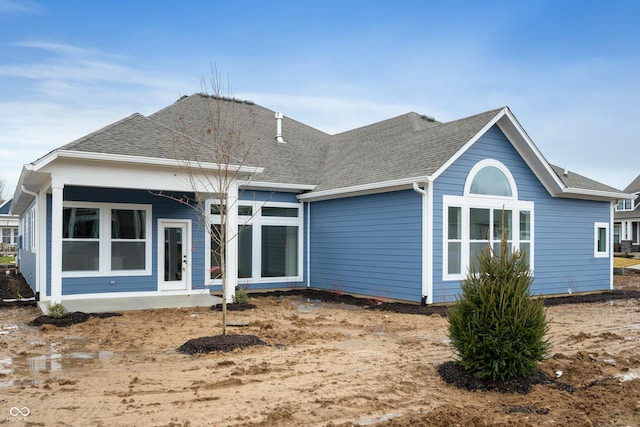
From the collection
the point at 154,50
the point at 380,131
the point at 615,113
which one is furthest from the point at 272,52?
the point at 615,113

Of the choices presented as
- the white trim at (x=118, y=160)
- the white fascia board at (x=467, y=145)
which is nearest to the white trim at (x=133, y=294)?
the white trim at (x=118, y=160)

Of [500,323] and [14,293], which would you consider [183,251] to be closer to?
[14,293]

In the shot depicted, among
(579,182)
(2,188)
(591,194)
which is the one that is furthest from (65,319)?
(2,188)

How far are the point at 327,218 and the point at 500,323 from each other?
10.2 meters

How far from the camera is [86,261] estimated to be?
13195mm

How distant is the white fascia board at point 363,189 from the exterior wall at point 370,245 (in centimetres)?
17

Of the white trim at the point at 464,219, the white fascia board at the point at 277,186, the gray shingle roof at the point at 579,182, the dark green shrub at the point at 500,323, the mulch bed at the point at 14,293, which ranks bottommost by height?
the mulch bed at the point at 14,293

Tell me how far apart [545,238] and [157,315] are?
10770 mm

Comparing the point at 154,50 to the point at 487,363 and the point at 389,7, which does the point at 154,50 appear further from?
the point at 487,363

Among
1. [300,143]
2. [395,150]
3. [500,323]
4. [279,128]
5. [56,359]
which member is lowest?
[56,359]

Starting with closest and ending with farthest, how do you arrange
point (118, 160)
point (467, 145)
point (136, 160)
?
1. point (118, 160)
2. point (136, 160)
3. point (467, 145)

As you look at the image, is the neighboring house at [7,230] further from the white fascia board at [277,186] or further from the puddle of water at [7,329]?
the puddle of water at [7,329]

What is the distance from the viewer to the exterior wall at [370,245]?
12.9m

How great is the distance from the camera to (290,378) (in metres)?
6.25
